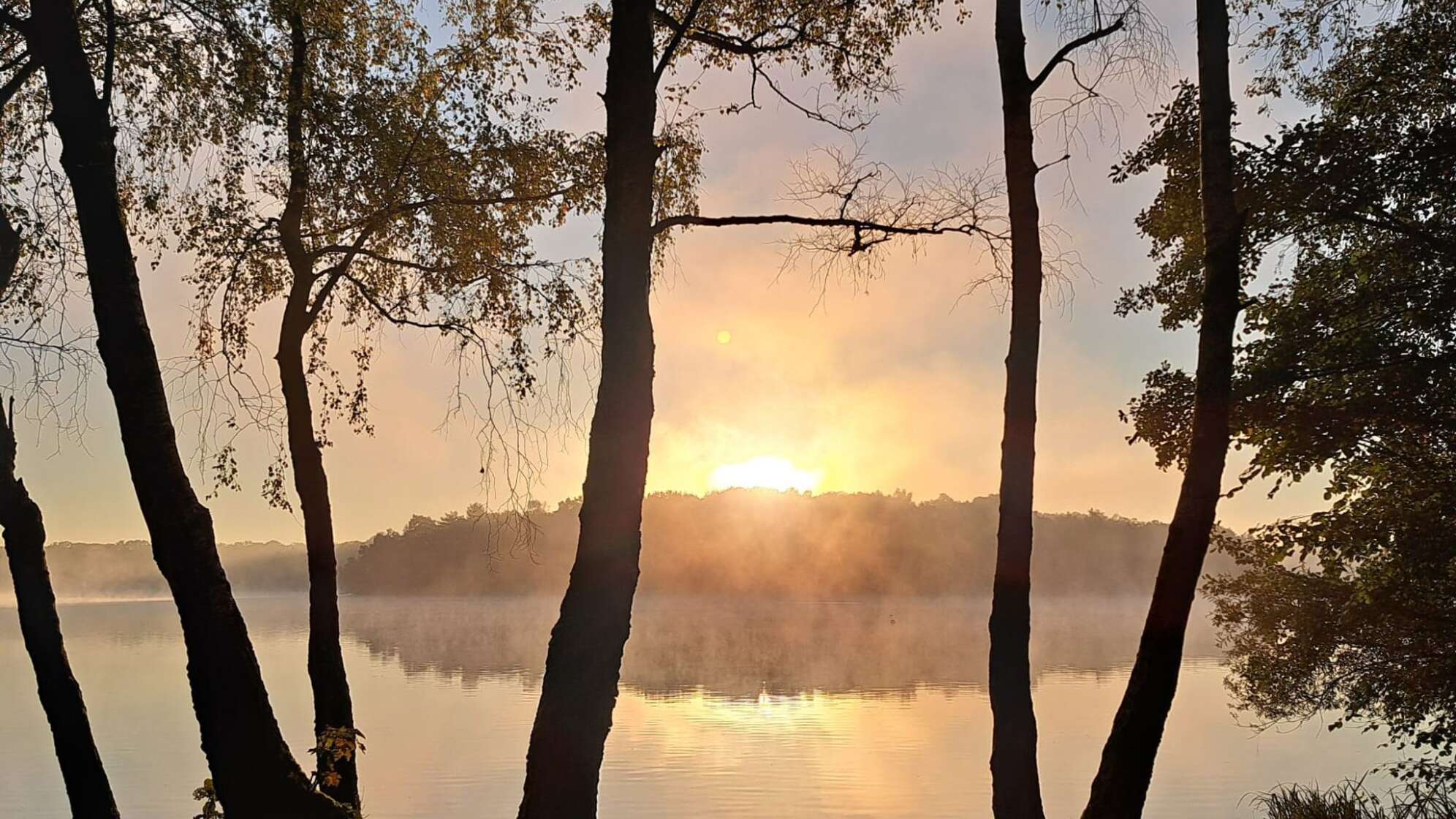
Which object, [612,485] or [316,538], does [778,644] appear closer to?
[316,538]

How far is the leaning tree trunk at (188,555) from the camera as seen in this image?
6.41 metres

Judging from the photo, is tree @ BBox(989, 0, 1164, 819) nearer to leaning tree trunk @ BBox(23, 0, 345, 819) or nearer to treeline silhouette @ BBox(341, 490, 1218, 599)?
leaning tree trunk @ BBox(23, 0, 345, 819)

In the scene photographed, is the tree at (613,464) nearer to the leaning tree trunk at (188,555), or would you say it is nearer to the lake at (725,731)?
the leaning tree trunk at (188,555)

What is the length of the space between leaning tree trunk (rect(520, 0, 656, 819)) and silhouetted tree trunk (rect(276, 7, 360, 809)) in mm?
4586

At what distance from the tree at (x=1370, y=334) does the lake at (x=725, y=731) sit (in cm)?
874

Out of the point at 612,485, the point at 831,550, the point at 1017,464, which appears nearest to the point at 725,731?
the point at 1017,464

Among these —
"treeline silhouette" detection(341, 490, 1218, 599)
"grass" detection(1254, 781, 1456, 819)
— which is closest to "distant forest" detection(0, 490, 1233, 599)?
"treeline silhouette" detection(341, 490, 1218, 599)

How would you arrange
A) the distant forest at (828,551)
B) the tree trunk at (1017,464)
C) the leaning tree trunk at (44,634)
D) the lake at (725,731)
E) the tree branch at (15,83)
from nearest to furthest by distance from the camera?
1. the tree trunk at (1017,464)
2. the leaning tree trunk at (44,634)
3. the tree branch at (15,83)
4. the lake at (725,731)
5. the distant forest at (828,551)

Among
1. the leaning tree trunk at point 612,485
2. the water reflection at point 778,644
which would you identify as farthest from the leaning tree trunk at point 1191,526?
the water reflection at point 778,644

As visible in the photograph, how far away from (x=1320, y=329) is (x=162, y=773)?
25.3 m

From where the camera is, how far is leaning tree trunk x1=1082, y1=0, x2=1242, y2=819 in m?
Answer: 7.15

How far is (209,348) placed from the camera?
37.8 ft

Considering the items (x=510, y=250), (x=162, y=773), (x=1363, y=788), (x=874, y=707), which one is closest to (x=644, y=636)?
(x=874, y=707)

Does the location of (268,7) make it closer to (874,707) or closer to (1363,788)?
(1363,788)
